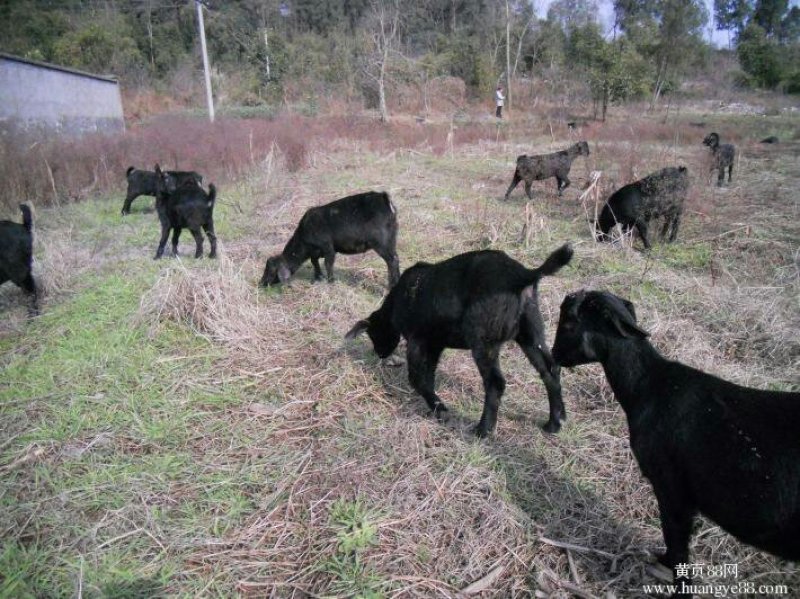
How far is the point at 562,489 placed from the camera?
353 centimetres

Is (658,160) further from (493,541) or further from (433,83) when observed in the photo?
(433,83)

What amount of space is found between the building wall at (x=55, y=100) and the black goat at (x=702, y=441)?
1850cm

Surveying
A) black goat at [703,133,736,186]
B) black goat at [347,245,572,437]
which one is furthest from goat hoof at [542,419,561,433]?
black goat at [703,133,736,186]

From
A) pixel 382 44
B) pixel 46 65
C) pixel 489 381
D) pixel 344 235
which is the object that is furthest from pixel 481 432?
pixel 382 44

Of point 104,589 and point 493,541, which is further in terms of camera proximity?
point 493,541

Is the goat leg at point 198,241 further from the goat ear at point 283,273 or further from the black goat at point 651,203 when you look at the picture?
the black goat at point 651,203

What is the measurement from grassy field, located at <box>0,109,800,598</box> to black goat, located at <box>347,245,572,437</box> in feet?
1.31

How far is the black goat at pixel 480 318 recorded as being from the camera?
3730 millimetres

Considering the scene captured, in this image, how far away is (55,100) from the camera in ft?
58.7

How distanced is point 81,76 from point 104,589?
900 inches

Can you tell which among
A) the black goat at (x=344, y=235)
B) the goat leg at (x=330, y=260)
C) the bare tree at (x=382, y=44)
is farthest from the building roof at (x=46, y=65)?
the goat leg at (x=330, y=260)

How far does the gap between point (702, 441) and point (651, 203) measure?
6.90 metres

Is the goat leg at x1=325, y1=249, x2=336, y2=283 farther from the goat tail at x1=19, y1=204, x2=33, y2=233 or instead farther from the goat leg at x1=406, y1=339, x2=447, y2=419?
the goat tail at x1=19, y1=204, x2=33, y2=233

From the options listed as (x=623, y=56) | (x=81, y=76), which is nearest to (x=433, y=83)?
(x=623, y=56)
